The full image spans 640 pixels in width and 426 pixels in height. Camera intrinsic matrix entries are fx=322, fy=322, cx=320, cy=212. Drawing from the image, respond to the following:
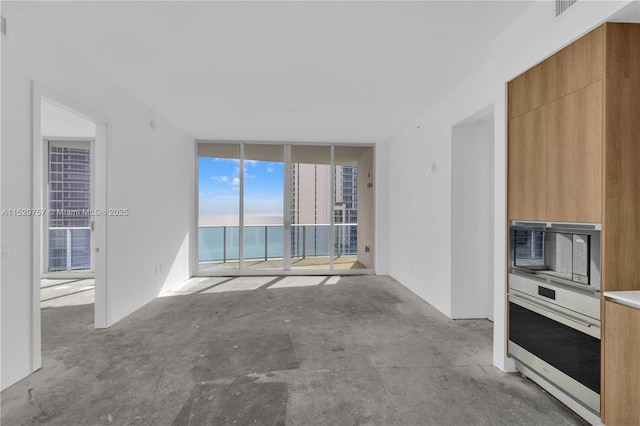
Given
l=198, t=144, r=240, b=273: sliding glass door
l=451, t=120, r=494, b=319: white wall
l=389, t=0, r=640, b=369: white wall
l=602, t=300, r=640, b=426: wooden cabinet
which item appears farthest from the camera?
l=198, t=144, r=240, b=273: sliding glass door

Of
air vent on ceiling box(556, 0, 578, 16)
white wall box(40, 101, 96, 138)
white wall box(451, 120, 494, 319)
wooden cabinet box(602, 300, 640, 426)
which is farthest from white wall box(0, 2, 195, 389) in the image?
white wall box(451, 120, 494, 319)

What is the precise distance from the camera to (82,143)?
20.8 feet

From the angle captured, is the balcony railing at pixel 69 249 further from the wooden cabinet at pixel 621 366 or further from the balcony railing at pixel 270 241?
the wooden cabinet at pixel 621 366

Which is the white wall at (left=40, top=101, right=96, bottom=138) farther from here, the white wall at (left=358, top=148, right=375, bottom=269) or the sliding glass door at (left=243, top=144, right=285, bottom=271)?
the white wall at (left=358, top=148, right=375, bottom=269)

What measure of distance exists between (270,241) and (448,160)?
4.12 m

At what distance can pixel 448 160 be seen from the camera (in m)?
3.99

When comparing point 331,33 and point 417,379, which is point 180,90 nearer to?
point 331,33

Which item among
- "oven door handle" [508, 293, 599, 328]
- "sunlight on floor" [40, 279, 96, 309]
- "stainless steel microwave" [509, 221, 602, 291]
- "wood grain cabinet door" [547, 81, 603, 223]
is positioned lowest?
"sunlight on floor" [40, 279, 96, 309]

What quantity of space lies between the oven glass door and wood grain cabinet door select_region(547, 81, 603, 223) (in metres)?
0.72

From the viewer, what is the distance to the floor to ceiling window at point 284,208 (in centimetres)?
666

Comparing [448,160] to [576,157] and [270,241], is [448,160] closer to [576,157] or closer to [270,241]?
[576,157]

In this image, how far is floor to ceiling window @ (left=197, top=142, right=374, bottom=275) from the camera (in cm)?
666

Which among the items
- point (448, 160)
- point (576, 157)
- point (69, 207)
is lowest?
point (69, 207)

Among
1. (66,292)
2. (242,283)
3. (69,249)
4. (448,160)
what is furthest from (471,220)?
(69,249)
